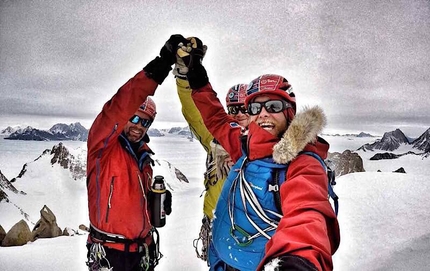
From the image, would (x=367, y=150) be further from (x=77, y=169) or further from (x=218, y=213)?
(x=77, y=169)

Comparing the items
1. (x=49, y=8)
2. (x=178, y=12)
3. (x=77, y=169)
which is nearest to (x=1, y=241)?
(x=77, y=169)

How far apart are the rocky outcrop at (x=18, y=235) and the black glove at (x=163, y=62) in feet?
14.6

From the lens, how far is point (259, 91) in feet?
4.94

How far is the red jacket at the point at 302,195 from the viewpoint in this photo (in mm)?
819

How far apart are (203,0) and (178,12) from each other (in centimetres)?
41

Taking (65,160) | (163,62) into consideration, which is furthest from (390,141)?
(65,160)

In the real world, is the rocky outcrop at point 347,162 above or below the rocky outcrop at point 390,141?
below

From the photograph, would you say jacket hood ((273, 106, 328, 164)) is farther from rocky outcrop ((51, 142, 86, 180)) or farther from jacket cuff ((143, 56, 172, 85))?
rocky outcrop ((51, 142, 86, 180))

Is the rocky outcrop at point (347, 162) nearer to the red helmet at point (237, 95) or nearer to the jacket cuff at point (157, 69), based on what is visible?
the red helmet at point (237, 95)

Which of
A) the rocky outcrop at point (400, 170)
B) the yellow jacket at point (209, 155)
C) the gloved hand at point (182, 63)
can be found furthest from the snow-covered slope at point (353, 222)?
the gloved hand at point (182, 63)

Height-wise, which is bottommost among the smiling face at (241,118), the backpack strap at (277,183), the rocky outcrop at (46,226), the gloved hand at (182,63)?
the rocky outcrop at (46,226)

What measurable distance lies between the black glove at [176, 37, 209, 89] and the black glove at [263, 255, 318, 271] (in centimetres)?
134

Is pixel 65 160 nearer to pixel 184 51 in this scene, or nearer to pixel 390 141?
pixel 184 51

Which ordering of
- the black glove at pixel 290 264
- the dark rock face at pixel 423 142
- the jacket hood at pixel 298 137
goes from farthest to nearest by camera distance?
1. the dark rock face at pixel 423 142
2. the jacket hood at pixel 298 137
3. the black glove at pixel 290 264
